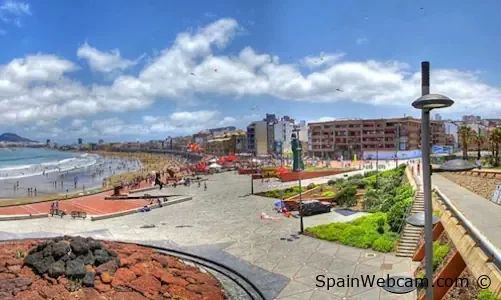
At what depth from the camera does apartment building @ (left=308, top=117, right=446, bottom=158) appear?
3590 inches

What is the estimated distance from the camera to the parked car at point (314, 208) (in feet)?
84.2

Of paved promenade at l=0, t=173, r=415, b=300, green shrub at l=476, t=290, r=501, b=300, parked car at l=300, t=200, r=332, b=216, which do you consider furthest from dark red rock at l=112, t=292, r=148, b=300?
parked car at l=300, t=200, r=332, b=216

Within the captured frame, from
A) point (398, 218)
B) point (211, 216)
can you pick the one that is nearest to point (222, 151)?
point (211, 216)

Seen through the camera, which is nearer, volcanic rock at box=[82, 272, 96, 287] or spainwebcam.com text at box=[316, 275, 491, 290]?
volcanic rock at box=[82, 272, 96, 287]

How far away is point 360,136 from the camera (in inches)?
→ 3765

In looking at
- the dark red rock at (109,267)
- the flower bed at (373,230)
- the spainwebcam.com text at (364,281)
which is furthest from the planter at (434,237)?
the dark red rock at (109,267)

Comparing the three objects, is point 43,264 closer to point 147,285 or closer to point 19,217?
point 147,285

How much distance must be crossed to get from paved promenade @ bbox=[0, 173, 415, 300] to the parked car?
93cm

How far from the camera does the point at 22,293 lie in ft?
36.6

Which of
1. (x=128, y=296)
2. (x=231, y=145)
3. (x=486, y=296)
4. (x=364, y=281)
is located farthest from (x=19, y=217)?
(x=231, y=145)

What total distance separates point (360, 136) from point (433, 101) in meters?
93.1

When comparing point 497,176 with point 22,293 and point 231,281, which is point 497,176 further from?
point 22,293

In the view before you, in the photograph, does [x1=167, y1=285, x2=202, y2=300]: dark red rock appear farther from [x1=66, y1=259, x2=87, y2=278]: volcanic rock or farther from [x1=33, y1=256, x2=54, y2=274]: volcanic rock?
[x1=33, y1=256, x2=54, y2=274]: volcanic rock

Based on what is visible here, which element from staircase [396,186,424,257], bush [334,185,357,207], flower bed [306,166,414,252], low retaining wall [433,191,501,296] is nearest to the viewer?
low retaining wall [433,191,501,296]
